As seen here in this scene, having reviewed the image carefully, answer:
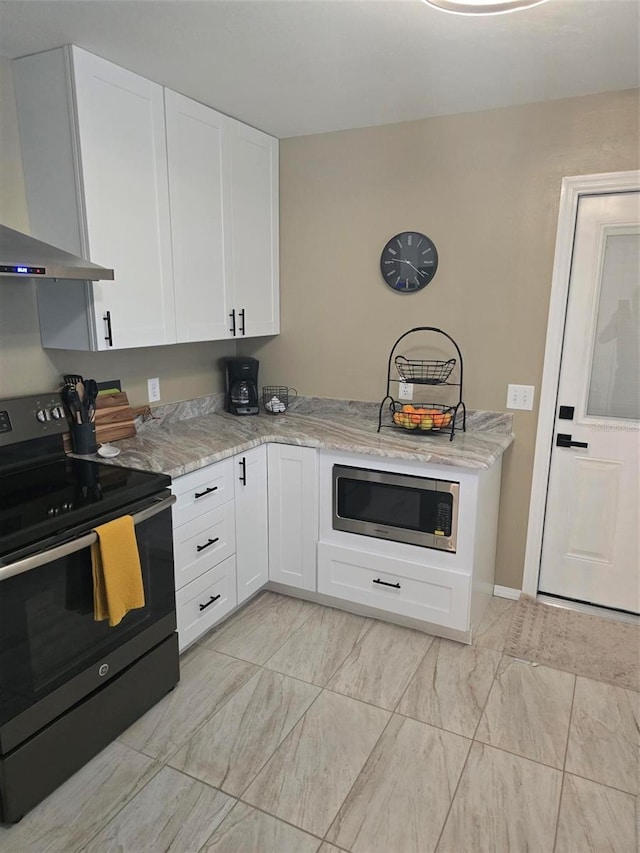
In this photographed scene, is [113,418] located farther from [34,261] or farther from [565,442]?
[565,442]

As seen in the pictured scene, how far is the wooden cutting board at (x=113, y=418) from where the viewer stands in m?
2.52

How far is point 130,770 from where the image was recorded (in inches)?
73.2

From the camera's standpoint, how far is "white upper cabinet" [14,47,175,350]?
6.77 ft

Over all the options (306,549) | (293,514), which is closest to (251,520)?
(293,514)

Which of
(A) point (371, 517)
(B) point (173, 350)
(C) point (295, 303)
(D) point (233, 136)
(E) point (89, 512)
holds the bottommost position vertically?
(A) point (371, 517)

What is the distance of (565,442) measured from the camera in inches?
108

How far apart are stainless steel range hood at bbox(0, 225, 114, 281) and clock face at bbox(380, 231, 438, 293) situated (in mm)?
1527

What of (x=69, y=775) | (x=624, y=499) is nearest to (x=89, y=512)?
(x=69, y=775)

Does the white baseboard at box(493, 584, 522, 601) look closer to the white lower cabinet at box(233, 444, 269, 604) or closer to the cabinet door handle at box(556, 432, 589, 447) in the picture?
the cabinet door handle at box(556, 432, 589, 447)

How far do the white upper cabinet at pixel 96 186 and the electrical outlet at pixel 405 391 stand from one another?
133 cm

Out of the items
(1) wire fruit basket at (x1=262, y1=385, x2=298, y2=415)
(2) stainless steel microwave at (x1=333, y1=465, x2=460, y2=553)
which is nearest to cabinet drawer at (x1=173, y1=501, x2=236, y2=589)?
(2) stainless steel microwave at (x1=333, y1=465, x2=460, y2=553)

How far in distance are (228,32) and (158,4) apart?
0.85 ft

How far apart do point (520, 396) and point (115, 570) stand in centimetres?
200

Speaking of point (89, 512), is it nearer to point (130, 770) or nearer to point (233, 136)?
point (130, 770)
